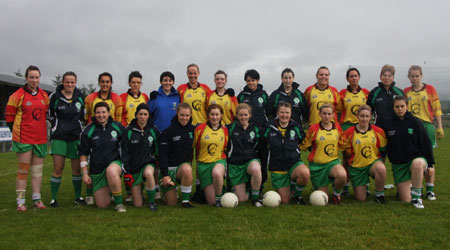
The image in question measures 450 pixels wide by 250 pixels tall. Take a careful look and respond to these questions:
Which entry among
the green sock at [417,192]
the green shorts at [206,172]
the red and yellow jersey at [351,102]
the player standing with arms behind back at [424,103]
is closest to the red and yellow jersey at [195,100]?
the green shorts at [206,172]

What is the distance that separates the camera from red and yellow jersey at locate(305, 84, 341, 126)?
17.7 ft

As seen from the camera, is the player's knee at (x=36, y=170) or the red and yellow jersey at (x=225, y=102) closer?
the player's knee at (x=36, y=170)

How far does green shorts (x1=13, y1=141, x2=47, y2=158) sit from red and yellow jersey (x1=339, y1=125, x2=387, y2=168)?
13.9ft

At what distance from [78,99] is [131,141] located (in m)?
1.08

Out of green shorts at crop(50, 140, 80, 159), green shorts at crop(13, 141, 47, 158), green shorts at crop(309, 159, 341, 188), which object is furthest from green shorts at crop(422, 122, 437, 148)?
green shorts at crop(13, 141, 47, 158)

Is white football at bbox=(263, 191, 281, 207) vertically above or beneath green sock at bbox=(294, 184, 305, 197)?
beneath

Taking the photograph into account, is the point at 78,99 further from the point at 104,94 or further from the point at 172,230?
the point at 172,230

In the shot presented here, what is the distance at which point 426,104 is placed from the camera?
5.33 m

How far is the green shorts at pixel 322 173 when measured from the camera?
187 inches

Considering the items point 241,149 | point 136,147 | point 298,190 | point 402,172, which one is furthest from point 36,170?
point 402,172

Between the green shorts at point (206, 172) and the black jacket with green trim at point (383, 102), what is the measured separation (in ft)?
8.46

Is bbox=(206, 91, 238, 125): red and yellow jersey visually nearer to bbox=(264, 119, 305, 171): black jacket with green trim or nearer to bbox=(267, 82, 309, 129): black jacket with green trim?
bbox=(267, 82, 309, 129): black jacket with green trim

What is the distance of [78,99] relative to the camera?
16.2 ft

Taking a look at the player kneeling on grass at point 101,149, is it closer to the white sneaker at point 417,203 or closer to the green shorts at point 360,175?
the green shorts at point 360,175
